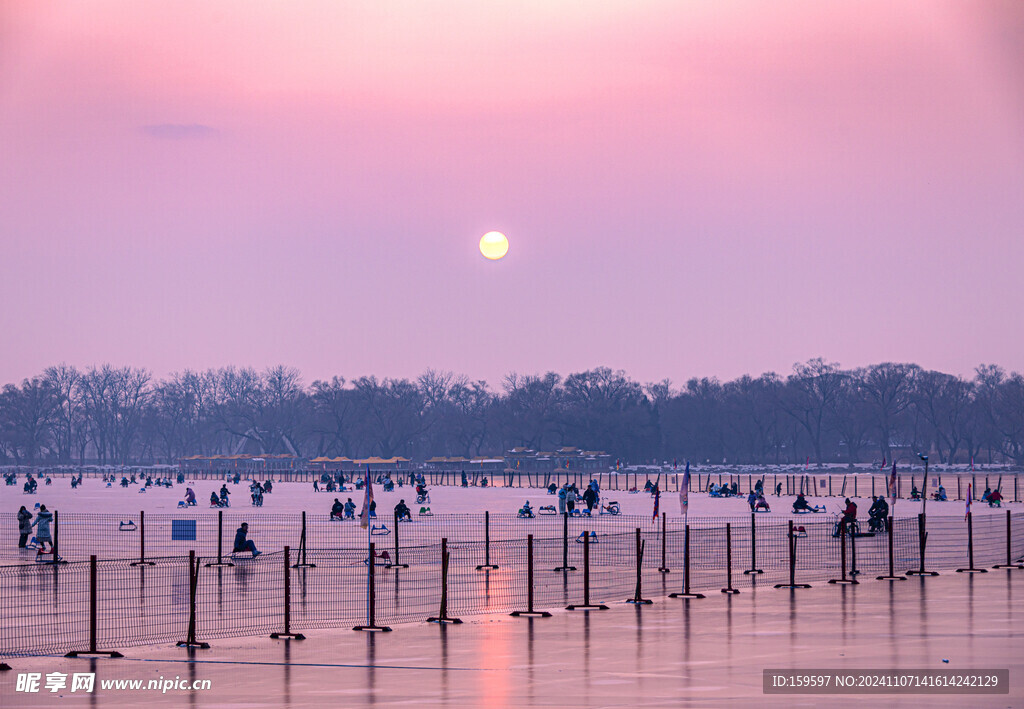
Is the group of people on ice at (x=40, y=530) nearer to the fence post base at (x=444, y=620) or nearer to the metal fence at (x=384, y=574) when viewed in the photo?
the metal fence at (x=384, y=574)

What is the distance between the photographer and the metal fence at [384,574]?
2028 centimetres

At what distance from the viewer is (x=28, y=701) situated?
44.3ft

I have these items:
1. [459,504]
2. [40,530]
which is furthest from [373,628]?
[459,504]

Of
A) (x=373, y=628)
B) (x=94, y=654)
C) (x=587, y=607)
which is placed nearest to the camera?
(x=94, y=654)

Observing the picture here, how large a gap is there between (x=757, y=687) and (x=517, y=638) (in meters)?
5.32

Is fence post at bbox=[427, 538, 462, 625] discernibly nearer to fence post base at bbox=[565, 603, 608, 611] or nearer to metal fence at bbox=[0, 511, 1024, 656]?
metal fence at bbox=[0, 511, 1024, 656]

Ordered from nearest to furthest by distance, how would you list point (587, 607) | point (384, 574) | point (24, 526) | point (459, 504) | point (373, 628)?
point (373, 628) → point (587, 607) → point (384, 574) → point (24, 526) → point (459, 504)

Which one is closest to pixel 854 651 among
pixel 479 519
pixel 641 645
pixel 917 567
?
pixel 641 645

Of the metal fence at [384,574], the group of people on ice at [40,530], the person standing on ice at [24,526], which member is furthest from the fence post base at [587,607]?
the person standing on ice at [24,526]

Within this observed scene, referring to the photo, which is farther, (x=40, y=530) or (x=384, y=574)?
(x=40, y=530)

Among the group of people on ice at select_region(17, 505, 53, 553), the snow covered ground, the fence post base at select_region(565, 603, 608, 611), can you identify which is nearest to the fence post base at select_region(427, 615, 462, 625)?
the fence post base at select_region(565, 603, 608, 611)

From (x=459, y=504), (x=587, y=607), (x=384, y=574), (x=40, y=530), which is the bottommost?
(x=459, y=504)

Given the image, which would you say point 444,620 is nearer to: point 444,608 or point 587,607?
point 444,608

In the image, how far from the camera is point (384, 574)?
29547mm
